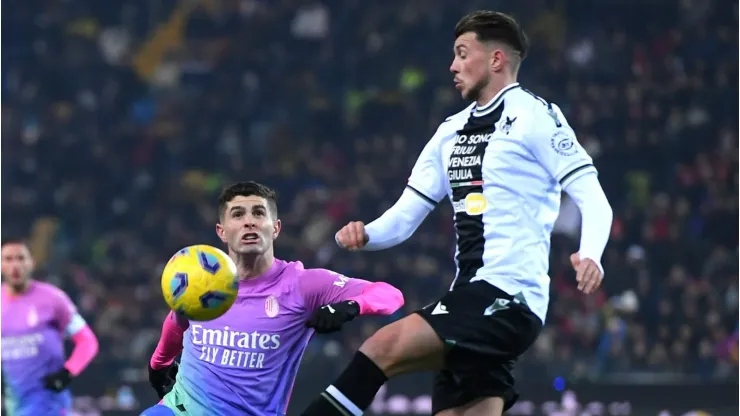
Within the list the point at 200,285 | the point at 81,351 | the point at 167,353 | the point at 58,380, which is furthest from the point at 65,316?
the point at 200,285

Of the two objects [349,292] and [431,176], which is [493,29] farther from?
[349,292]

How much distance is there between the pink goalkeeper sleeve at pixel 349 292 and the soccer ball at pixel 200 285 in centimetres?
53

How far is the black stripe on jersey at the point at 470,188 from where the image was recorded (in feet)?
15.6

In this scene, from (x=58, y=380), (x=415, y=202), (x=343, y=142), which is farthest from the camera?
(x=343, y=142)

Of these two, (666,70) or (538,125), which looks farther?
(666,70)

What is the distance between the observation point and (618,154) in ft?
51.8

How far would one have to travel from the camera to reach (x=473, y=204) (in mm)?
4820

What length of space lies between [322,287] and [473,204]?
1048mm

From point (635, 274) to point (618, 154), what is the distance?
2311 millimetres

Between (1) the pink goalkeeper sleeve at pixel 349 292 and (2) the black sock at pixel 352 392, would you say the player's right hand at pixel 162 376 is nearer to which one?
(1) the pink goalkeeper sleeve at pixel 349 292

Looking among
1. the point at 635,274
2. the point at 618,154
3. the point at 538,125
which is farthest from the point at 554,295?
the point at 538,125

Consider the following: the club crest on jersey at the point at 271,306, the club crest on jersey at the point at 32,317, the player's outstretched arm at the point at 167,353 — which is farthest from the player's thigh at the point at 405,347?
the club crest on jersey at the point at 32,317

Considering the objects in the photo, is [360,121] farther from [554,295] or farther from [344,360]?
[344,360]

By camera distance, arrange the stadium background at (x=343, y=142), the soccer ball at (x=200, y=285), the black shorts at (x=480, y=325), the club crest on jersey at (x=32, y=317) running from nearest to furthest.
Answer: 1. the black shorts at (x=480, y=325)
2. the soccer ball at (x=200, y=285)
3. the club crest on jersey at (x=32, y=317)
4. the stadium background at (x=343, y=142)
